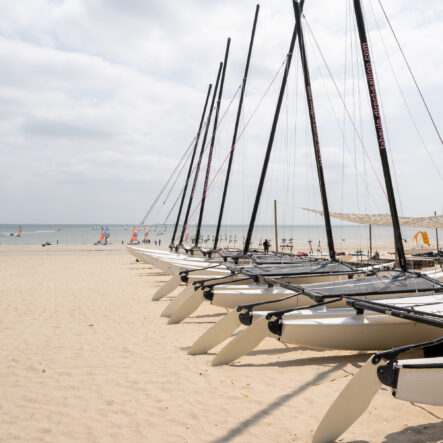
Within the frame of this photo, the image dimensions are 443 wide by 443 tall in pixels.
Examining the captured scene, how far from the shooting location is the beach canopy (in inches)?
500

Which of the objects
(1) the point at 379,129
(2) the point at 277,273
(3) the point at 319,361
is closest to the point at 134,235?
(2) the point at 277,273

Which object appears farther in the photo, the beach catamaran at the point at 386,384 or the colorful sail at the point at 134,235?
the colorful sail at the point at 134,235

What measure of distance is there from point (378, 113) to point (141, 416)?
786 centimetres

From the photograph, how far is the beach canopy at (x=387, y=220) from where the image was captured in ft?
41.6

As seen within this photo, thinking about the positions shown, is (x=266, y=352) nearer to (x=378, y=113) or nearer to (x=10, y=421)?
(x=10, y=421)

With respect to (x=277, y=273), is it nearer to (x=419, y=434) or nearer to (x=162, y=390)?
(x=162, y=390)

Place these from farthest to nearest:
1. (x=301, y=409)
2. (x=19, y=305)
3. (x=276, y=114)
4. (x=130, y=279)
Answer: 1. (x=130, y=279)
2. (x=276, y=114)
3. (x=19, y=305)
4. (x=301, y=409)

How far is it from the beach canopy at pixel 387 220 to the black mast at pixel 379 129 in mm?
4116

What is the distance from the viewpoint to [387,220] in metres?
14.4

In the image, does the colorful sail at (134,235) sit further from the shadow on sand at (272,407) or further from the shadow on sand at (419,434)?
the shadow on sand at (419,434)

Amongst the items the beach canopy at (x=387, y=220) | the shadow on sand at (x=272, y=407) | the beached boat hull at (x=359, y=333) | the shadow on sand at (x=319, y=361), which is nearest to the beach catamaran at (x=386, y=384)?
the shadow on sand at (x=272, y=407)

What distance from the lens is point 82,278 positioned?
17547mm

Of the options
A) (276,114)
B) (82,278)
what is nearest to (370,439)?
(276,114)

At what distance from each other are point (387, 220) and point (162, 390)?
1162 cm
